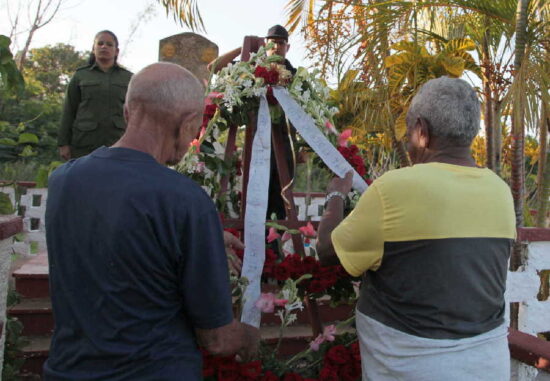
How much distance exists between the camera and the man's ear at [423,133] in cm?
166

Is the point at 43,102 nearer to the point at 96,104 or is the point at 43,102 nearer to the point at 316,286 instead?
the point at 96,104

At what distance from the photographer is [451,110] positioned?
161cm

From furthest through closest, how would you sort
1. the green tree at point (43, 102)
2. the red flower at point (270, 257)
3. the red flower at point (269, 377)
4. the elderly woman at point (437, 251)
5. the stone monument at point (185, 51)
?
the green tree at point (43, 102) → the stone monument at point (185, 51) → the red flower at point (270, 257) → the red flower at point (269, 377) → the elderly woman at point (437, 251)

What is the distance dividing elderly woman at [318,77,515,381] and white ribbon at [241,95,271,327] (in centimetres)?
63

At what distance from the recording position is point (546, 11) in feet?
16.3

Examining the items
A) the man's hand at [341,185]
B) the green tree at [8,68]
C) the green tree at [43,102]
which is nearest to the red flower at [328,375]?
the man's hand at [341,185]

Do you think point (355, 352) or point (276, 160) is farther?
point (276, 160)

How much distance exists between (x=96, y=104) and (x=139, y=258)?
3.25m

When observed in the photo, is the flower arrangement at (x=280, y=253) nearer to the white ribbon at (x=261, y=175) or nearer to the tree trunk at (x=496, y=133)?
the white ribbon at (x=261, y=175)

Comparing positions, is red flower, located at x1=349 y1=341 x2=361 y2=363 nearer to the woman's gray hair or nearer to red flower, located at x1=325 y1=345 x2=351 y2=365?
red flower, located at x1=325 y1=345 x2=351 y2=365

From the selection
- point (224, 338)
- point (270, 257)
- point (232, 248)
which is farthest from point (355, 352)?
point (224, 338)

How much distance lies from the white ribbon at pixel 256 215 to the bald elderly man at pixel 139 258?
31.2 inches

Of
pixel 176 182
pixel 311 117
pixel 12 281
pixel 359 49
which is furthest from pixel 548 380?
pixel 359 49

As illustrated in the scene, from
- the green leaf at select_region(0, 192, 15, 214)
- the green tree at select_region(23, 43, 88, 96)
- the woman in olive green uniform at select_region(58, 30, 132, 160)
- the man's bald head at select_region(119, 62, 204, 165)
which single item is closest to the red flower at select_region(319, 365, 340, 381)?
the man's bald head at select_region(119, 62, 204, 165)
